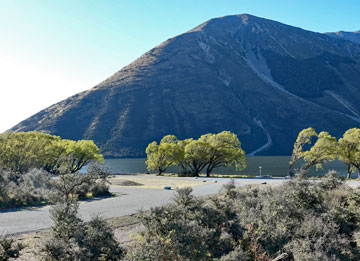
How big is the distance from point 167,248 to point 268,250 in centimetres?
427

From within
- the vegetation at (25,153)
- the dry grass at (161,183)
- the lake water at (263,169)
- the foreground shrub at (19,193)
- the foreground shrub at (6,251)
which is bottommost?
the lake water at (263,169)

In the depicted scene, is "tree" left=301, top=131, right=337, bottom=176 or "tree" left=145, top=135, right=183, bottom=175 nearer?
"tree" left=301, top=131, right=337, bottom=176

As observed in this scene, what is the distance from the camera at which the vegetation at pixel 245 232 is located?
9.61 meters

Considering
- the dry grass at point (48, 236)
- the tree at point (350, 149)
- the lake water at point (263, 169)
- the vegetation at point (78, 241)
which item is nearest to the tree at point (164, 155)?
the lake water at point (263, 169)

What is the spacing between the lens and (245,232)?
11.9 metres

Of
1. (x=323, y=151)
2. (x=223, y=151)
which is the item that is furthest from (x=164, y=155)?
(x=323, y=151)

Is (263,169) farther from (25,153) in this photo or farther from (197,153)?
(25,153)

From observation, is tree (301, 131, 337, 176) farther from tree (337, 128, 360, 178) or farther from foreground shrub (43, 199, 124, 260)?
foreground shrub (43, 199, 124, 260)

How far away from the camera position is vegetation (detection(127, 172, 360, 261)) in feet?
31.5

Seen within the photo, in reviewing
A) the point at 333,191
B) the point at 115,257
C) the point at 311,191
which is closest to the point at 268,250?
the point at 115,257

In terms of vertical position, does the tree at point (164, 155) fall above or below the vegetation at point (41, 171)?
below

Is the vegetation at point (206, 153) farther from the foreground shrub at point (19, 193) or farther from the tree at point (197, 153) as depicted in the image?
the foreground shrub at point (19, 193)

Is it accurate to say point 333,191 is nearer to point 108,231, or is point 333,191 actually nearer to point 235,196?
point 235,196

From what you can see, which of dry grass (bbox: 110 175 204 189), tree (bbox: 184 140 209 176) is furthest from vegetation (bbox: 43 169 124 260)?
tree (bbox: 184 140 209 176)
